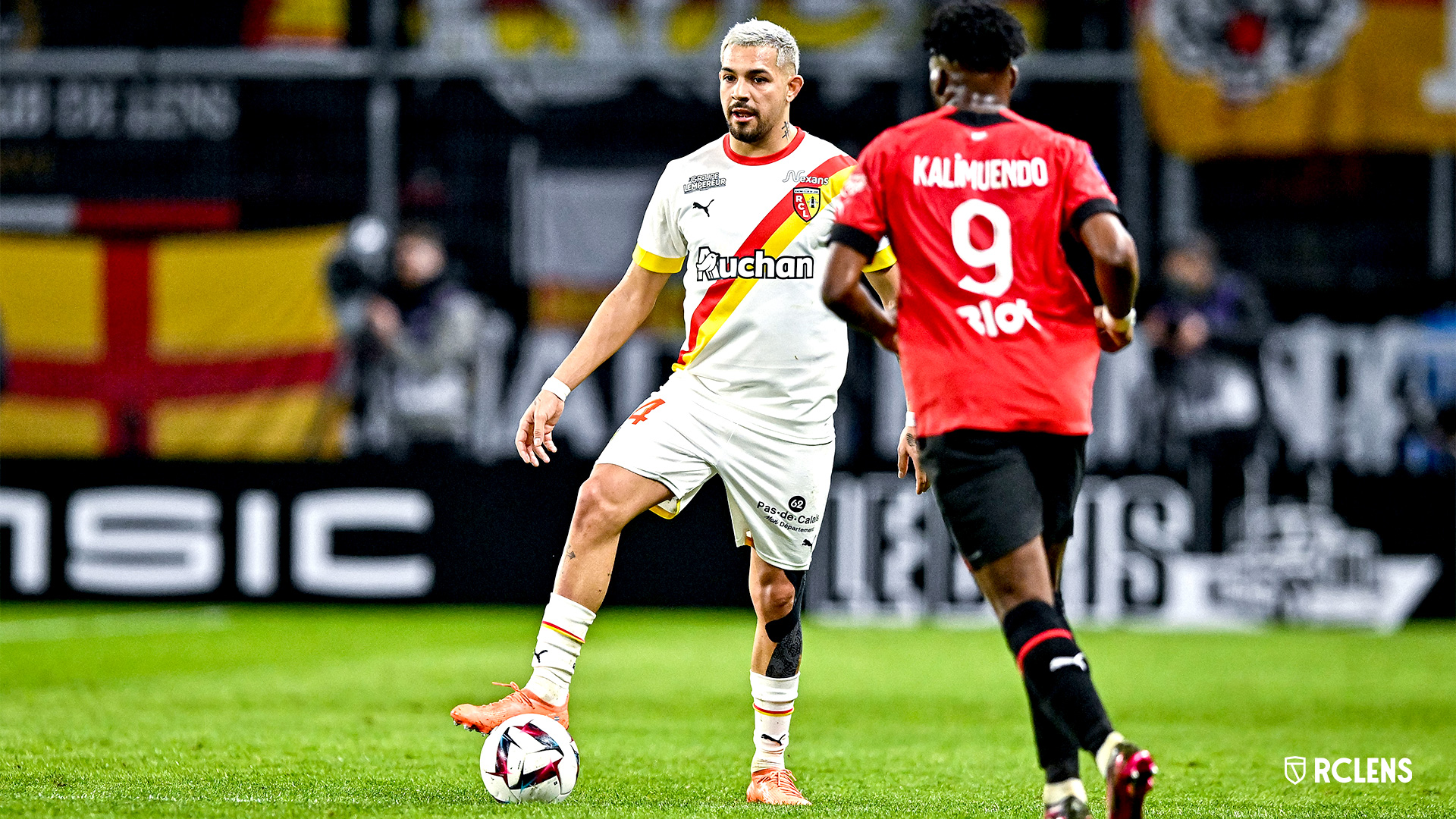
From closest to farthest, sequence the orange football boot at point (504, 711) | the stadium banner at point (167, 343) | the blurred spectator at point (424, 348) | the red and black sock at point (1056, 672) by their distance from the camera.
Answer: the red and black sock at point (1056, 672) < the orange football boot at point (504, 711) < the blurred spectator at point (424, 348) < the stadium banner at point (167, 343)

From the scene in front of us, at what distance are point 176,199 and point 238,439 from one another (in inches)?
90.5

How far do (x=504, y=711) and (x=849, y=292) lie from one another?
173cm

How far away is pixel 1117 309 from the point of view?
16.0 feet

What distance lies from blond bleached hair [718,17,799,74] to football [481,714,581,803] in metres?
2.21

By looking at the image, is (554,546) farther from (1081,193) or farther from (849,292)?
(1081,193)

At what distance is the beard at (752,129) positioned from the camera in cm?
596

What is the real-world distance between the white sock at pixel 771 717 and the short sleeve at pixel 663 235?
1.40 metres

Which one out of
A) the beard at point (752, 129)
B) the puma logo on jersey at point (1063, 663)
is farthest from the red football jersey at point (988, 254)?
the beard at point (752, 129)

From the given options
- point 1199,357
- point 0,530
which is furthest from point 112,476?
point 1199,357

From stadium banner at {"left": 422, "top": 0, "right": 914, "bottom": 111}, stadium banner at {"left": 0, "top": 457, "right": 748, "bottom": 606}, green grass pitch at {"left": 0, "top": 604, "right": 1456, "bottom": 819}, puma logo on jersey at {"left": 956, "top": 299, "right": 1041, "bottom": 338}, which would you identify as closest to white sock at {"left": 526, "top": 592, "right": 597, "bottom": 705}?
green grass pitch at {"left": 0, "top": 604, "right": 1456, "bottom": 819}

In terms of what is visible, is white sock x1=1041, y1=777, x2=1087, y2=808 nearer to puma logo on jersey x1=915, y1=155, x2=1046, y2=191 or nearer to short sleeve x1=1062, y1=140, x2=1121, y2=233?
short sleeve x1=1062, y1=140, x2=1121, y2=233

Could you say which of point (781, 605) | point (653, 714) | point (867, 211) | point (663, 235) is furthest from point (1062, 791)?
point (653, 714)

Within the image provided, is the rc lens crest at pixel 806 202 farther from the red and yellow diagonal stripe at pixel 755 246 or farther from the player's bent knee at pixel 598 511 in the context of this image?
the player's bent knee at pixel 598 511

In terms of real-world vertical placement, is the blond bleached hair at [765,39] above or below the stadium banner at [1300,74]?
below
